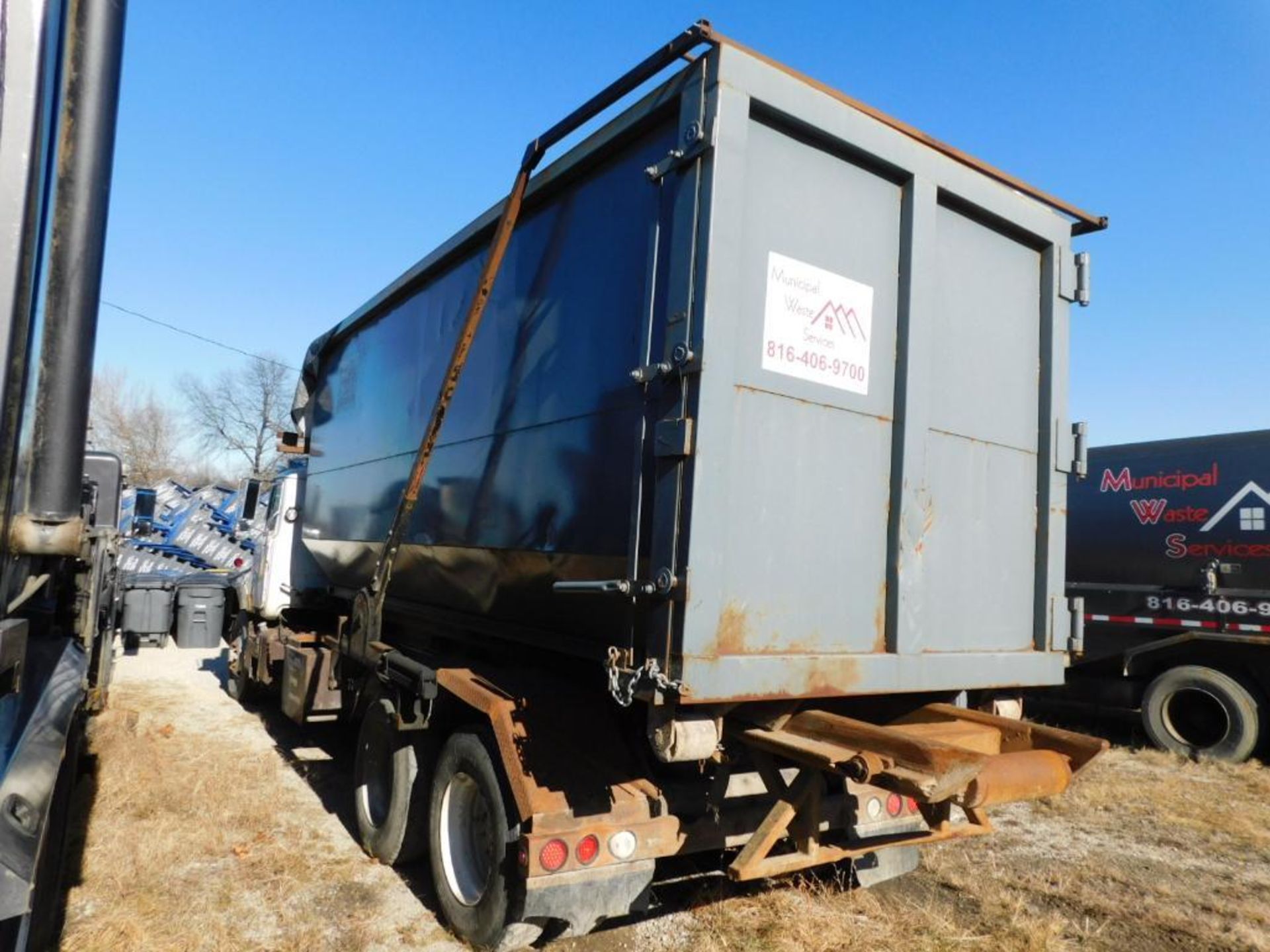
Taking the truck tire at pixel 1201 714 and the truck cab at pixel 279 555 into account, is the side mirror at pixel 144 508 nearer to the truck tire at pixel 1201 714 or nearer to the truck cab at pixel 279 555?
the truck cab at pixel 279 555

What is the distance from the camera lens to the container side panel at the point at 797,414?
2.96 metres

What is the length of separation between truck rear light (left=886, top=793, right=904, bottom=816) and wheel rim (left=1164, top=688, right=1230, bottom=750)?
5554mm

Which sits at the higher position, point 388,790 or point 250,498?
point 250,498

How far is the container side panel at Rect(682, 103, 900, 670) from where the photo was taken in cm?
296

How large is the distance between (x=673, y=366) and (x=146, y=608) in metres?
12.9

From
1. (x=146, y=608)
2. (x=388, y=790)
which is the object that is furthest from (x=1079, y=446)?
(x=146, y=608)

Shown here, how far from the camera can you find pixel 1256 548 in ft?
25.0

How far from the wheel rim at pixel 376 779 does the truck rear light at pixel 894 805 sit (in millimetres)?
2653

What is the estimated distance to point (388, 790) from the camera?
4812 millimetres

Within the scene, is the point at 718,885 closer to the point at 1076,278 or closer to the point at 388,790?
the point at 388,790

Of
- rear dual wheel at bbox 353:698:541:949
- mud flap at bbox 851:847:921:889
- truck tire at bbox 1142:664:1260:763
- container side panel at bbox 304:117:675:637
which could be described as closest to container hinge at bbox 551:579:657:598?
container side panel at bbox 304:117:675:637

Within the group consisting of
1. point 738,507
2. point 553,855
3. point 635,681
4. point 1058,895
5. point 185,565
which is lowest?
point 1058,895

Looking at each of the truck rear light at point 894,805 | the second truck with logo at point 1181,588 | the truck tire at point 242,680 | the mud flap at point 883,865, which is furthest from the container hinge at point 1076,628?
the truck tire at point 242,680

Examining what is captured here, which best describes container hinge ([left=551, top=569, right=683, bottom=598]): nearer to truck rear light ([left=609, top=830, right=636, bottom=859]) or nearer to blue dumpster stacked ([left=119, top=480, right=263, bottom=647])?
truck rear light ([left=609, top=830, right=636, bottom=859])
